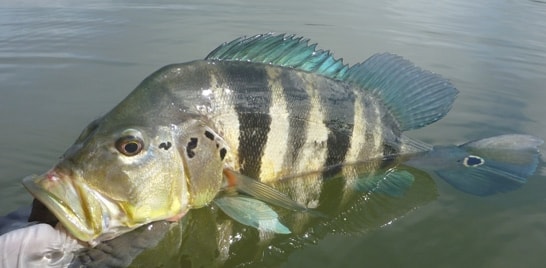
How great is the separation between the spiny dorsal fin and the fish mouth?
886 millimetres

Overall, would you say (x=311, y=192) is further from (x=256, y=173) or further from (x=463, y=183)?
(x=463, y=183)

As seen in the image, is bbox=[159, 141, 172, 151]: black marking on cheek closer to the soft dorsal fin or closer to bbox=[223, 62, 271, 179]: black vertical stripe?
bbox=[223, 62, 271, 179]: black vertical stripe

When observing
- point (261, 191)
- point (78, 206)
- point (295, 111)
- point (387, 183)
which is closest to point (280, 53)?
point (295, 111)

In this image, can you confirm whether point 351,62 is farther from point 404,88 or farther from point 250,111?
point 250,111

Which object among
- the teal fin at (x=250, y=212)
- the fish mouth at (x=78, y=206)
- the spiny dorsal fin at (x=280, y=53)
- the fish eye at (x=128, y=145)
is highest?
the spiny dorsal fin at (x=280, y=53)

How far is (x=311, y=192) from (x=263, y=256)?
575mm

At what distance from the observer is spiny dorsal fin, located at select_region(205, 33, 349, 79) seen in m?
2.49

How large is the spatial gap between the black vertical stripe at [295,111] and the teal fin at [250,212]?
13.2 inches

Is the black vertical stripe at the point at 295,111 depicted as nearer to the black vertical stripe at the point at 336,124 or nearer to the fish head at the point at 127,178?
the black vertical stripe at the point at 336,124

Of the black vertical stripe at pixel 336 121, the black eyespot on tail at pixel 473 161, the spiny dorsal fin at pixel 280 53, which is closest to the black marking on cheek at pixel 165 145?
the spiny dorsal fin at pixel 280 53

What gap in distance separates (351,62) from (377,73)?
2.95 meters

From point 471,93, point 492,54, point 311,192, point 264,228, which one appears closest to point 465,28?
point 492,54

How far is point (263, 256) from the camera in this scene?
229 centimetres

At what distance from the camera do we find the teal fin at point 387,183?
2.85 meters
